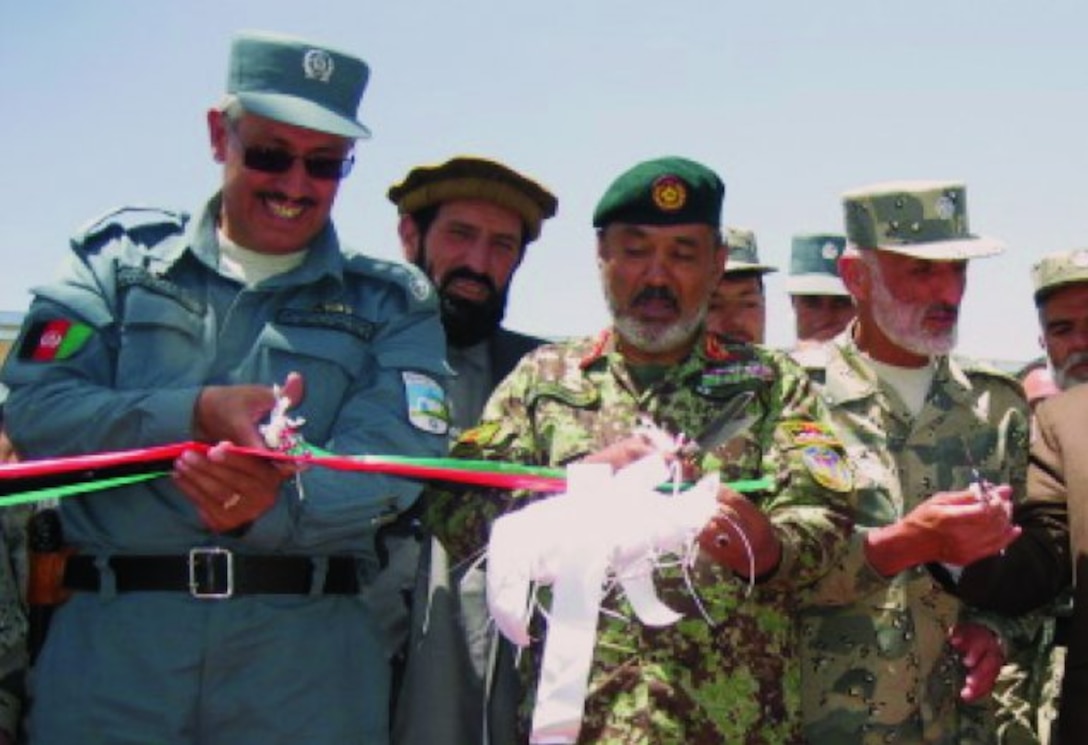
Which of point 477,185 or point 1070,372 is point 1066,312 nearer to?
point 1070,372

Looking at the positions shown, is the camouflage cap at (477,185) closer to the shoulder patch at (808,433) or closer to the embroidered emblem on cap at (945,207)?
the embroidered emblem on cap at (945,207)

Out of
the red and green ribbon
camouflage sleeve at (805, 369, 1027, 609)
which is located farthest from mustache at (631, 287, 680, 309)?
camouflage sleeve at (805, 369, 1027, 609)

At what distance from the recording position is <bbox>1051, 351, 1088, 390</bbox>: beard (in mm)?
5344

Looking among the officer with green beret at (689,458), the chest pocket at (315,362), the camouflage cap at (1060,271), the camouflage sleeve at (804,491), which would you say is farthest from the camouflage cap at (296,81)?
the camouflage cap at (1060,271)

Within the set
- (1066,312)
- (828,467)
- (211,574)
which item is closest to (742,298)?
(1066,312)

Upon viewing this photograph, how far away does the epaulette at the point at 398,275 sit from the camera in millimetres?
3916

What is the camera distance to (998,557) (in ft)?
12.9

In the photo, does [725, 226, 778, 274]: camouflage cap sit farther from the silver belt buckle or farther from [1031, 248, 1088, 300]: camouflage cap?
the silver belt buckle

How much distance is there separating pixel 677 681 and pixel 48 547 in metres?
1.66

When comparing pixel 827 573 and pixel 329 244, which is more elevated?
pixel 329 244

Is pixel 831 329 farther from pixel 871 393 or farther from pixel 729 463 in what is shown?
pixel 729 463

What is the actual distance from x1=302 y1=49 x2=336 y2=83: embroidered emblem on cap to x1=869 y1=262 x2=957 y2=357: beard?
6.11 feet

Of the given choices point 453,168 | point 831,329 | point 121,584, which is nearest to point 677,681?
point 121,584

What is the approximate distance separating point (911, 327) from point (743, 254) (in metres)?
3.93
